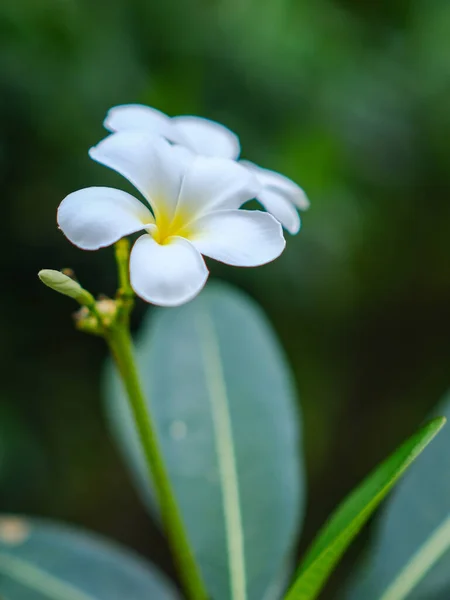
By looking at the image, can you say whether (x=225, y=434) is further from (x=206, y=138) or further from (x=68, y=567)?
(x=206, y=138)

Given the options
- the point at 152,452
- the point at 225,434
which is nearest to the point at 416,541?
the point at 225,434

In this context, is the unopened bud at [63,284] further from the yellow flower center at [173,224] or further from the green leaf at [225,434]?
the green leaf at [225,434]

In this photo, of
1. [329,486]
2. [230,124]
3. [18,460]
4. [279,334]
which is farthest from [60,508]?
[230,124]

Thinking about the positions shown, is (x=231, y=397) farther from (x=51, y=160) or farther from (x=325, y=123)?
(x=325, y=123)

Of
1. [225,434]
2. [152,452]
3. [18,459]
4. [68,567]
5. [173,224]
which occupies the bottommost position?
[18,459]

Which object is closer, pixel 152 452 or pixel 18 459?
pixel 152 452

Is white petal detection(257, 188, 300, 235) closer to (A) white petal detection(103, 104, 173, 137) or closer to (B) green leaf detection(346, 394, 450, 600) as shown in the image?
(A) white petal detection(103, 104, 173, 137)

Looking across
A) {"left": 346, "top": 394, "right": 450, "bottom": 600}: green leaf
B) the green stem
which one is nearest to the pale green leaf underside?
{"left": 346, "top": 394, "right": 450, "bottom": 600}: green leaf
